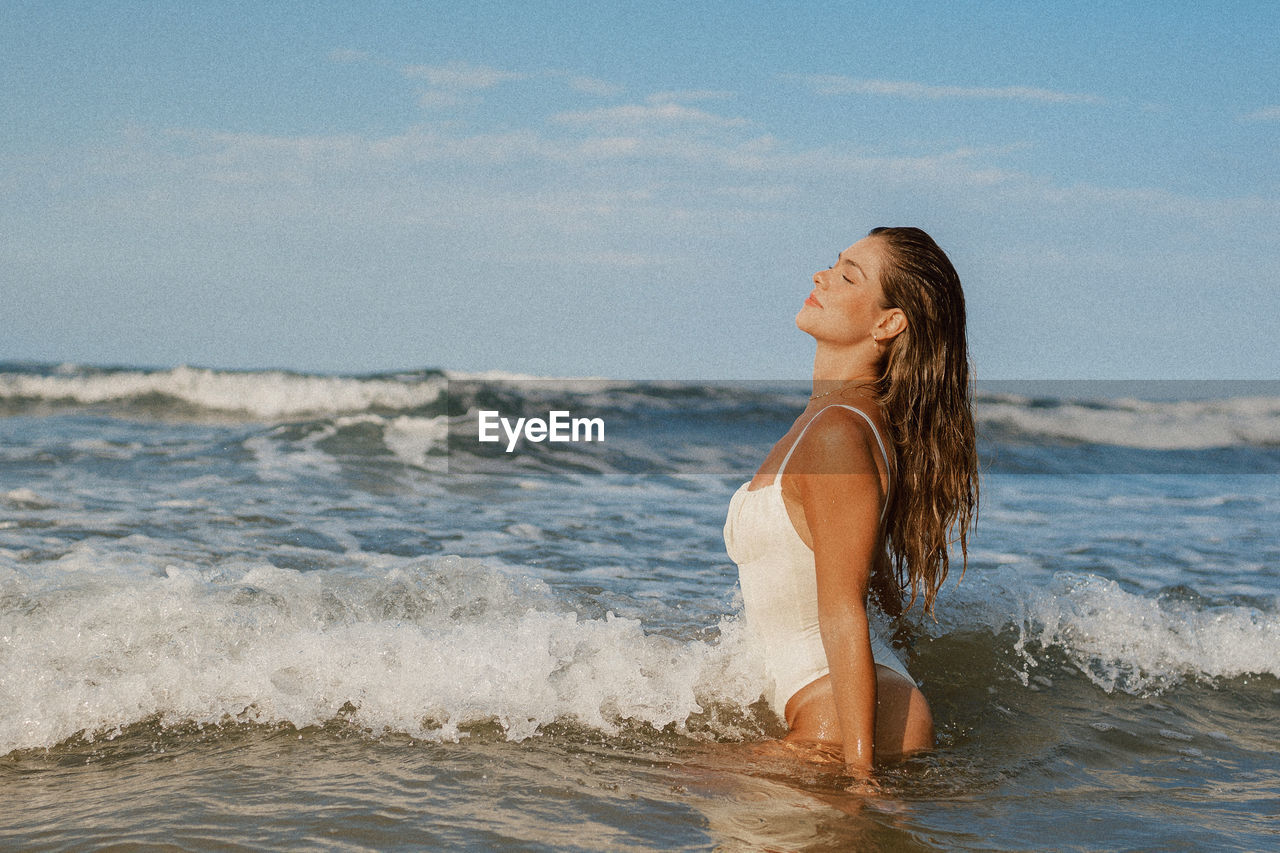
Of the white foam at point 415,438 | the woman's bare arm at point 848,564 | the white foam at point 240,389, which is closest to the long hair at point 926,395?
the woman's bare arm at point 848,564

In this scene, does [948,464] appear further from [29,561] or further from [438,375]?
[438,375]

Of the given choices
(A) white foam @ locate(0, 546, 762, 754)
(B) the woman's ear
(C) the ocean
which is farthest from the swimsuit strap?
(A) white foam @ locate(0, 546, 762, 754)

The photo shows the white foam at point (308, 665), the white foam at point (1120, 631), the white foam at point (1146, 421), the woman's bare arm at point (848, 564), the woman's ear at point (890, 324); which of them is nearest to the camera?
the woman's bare arm at point (848, 564)

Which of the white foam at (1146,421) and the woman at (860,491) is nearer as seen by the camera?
the woman at (860,491)

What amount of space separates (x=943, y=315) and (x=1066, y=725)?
7.59 feet

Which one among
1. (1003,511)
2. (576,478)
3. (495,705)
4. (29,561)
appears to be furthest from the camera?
(576,478)

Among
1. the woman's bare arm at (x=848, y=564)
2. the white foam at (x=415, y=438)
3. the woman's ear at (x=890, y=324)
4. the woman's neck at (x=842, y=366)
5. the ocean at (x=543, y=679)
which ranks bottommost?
the ocean at (x=543, y=679)

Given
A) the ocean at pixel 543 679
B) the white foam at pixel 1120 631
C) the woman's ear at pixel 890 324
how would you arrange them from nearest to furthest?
the ocean at pixel 543 679
the woman's ear at pixel 890 324
the white foam at pixel 1120 631

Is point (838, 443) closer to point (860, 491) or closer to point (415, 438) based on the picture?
point (860, 491)

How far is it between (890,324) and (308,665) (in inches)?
103

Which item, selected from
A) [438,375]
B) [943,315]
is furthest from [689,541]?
[438,375]

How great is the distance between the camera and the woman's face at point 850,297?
131 inches

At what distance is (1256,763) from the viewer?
4.25m

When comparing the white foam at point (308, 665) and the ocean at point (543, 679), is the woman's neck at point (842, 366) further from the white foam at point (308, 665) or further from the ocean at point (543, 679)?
the white foam at point (308, 665)
